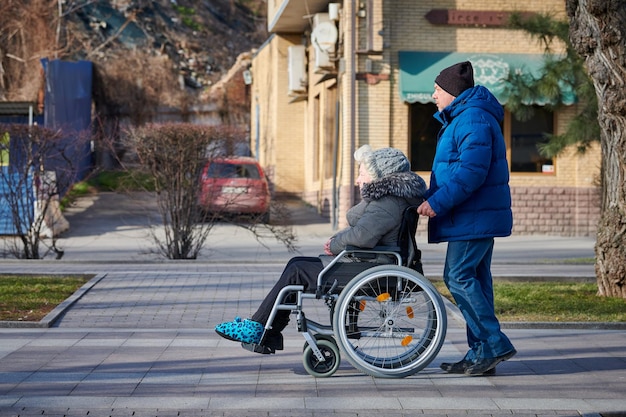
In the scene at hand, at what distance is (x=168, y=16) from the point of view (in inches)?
2435

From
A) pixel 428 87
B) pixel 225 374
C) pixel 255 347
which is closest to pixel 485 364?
pixel 255 347

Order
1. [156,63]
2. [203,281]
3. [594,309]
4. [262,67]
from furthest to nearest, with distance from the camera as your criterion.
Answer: [156,63] < [262,67] < [203,281] < [594,309]

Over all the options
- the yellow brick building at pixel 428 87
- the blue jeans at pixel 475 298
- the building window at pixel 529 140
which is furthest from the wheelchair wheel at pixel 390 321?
the building window at pixel 529 140

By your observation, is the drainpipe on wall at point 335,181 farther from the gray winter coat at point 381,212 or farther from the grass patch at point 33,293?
the gray winter coat at point 381,212

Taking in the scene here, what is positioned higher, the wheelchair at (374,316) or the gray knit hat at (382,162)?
the gray knit hat at (382,162)

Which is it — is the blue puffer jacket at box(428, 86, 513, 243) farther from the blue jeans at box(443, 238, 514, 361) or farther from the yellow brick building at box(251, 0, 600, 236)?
the yellow brick building at box(251, 0, 600, 236)

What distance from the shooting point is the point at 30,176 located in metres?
16.6

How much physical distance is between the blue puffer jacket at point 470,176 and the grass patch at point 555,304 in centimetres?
267

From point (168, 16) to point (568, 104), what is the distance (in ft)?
137

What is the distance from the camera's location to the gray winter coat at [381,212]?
6.82 m

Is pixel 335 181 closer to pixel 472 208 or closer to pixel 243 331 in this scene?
pixel 472 208

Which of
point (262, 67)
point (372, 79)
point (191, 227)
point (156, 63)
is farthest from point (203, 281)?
point (156, 63)

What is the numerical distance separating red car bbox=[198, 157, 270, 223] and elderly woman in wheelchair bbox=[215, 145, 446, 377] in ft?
29.5

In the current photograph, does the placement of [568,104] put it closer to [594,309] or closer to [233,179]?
[233,179]
